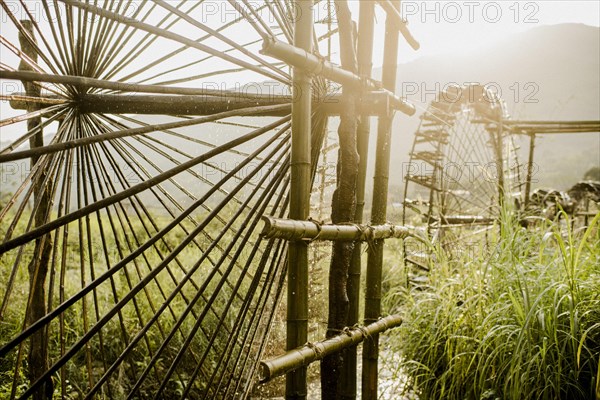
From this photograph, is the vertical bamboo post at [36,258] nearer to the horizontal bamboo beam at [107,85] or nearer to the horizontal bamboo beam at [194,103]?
the horizontal bamboo beam at [194,103]

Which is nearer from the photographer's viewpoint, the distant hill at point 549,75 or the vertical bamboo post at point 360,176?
the vertical bamboo post at point 360,176

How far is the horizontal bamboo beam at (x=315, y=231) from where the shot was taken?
A: 3.82 ft

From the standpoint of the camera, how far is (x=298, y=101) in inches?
50.1

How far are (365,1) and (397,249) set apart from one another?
21.2 ft

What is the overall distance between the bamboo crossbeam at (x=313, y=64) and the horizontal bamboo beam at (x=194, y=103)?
0.22 feet

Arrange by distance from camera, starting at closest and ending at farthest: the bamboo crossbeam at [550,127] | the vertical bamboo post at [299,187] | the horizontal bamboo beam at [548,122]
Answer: the vertical bamboo post at [299,187], the horizontal bamboo beam at [548,122], the bamboo crossbeam at [550,127]

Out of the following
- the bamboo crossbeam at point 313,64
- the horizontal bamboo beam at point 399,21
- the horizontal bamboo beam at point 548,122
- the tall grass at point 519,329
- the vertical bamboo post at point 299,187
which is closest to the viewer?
the bamboo crossbeam at point 313,64

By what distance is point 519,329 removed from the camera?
2215 millimetres

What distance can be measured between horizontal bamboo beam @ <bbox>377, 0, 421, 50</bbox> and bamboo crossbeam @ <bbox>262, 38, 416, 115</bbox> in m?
0.38

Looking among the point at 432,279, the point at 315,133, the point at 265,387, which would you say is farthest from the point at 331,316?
the point at 265,387

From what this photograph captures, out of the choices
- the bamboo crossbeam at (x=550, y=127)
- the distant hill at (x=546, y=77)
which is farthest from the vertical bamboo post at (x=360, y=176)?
the distant hill at (x=546, y=77)

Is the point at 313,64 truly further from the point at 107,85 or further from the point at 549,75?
the point at 549,75

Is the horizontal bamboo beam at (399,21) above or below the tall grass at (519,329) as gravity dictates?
above

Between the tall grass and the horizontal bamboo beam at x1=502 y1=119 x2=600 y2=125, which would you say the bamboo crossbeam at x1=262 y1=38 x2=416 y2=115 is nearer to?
the tall grass
